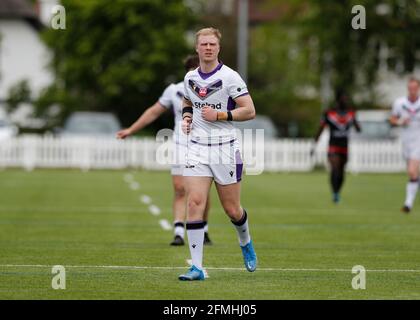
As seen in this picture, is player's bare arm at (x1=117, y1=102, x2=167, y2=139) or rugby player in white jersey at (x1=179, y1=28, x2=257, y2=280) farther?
player's bare arm at (x1=117, y1=102, x2=167, y2=139)

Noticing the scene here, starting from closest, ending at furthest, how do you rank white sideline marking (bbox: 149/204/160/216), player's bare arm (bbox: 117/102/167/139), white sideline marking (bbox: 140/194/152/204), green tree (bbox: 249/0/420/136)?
player's bare arm (bbox: 117/102/167/139) < white sideline marking (bbox: 149/204/160/216) < white sideline marking (bbox: 140/194/152/204) < green tree (bbox: 249/0/420/136)

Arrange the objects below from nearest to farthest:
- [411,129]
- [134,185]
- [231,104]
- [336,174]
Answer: [231,104]
[411,129]
[336,174]
[134,185]

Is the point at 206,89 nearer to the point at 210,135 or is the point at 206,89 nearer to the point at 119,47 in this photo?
the point at 210,135

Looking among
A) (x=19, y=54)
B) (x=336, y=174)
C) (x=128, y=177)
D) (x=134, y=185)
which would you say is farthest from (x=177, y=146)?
(x=19, y=54)

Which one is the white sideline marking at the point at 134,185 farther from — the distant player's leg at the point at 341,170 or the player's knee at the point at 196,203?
the player's knee at the point at 196,203

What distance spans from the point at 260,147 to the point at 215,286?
29086mm

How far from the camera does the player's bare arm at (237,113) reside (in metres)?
10.6

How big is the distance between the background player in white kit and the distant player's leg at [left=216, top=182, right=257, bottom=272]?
9.86m

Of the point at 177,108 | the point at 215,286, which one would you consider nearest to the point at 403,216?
the point at 177,108

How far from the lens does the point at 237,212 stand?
1110 centimetres

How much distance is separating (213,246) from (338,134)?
1000 centimetres

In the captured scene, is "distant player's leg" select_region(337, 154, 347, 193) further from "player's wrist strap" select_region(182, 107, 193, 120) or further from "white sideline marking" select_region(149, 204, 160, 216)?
"player's wrist strap" select_region(182, 107, 193, 120)

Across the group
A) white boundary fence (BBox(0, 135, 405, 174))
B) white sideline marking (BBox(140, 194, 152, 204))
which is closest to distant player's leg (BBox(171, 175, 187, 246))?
white sideline marking (BBox(140, 194, 152, 204))

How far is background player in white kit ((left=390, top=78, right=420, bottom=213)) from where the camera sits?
20797 millimetres
